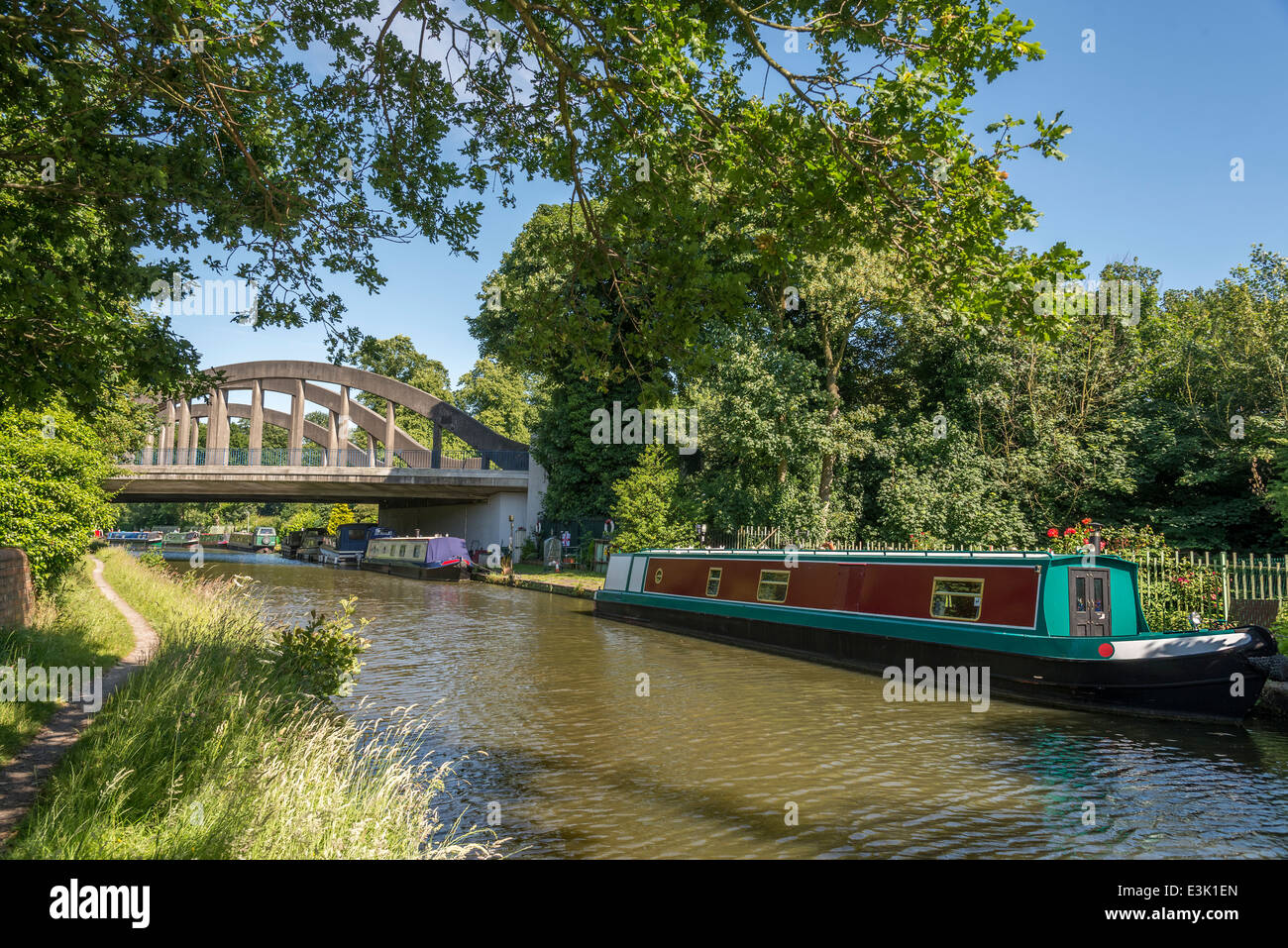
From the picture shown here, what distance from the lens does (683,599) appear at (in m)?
19.0

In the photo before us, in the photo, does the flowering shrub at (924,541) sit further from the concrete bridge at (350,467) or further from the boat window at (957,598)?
the concrete bridge at (350,467)

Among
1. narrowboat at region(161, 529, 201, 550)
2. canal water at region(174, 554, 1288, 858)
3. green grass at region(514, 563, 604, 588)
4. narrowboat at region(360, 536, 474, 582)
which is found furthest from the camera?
narrowboat at region(161, 529, 201, 550)

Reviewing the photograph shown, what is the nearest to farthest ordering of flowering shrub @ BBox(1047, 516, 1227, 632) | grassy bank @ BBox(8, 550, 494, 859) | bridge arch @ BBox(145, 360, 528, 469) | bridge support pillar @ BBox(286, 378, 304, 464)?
grassy bank @ BBox(8, 550, 494, 859)
flowering shrub @ BBox(1047, 516, 1227, 632)
bridge arch @ BBox(145, 360, 528, 469)
bridge support pillar @ BBox(286, 378, 304, 464)

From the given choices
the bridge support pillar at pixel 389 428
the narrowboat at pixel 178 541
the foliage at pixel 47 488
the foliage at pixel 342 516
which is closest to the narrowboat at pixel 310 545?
the foliage at pixel 342 516

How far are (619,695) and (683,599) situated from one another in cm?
737

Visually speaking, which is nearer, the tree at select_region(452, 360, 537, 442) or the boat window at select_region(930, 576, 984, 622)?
the boat window at select_region(930, 576, 984, 622)

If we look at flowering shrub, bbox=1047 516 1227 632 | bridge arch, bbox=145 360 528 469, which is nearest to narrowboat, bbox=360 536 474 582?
bridge arch, bbox=145 360 528 469

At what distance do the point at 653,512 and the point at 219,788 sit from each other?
22023 mm

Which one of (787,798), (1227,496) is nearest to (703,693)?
(787,798)

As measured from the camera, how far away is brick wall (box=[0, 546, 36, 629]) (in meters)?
9.79

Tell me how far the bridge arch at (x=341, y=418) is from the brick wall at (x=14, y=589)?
3477cm

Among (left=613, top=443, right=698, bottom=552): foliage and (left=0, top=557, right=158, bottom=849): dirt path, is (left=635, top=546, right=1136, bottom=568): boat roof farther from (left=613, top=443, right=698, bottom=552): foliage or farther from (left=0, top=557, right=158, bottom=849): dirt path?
(left=0, top=557, right=158, bottom=849): dirt path

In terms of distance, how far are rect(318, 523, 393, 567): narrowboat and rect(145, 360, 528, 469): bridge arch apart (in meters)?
4.04

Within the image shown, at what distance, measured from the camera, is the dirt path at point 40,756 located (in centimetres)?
493
